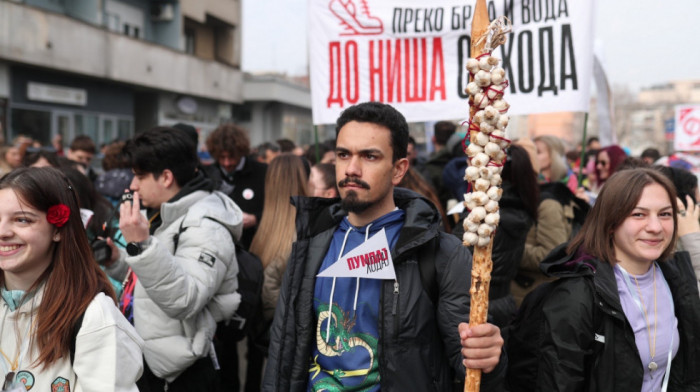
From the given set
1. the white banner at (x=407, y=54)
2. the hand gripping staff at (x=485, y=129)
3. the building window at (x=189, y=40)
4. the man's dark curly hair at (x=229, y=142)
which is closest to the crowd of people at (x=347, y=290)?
the hand gripping staff at (x=485, y=129)

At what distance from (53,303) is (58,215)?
33cm

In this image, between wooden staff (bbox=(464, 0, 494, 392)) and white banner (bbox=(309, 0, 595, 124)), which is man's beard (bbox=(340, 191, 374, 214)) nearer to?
wooden staff (bbox=(464, 0, 494, 392))

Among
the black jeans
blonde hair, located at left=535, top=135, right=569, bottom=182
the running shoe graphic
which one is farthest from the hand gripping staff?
blonde hair, located at left=535, top=135, right=569, bottom=182

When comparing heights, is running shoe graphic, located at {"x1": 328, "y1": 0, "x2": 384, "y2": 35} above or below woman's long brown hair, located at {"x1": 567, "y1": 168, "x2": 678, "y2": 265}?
above

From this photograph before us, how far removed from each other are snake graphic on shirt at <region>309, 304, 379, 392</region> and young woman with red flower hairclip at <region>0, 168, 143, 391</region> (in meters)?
0.67

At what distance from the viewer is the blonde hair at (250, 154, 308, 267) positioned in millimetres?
4211

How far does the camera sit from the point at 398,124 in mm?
2432

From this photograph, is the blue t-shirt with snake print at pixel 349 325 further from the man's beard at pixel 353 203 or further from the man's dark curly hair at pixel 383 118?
the man's dark curly hair at pixel 383 118

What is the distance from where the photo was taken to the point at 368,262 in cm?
227

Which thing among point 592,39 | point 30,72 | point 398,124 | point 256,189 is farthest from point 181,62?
point 398,124

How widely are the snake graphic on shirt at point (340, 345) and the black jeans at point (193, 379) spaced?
3.32 ft

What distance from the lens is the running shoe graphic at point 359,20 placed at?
496 centimetres

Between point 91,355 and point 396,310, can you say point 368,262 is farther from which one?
point 91,355

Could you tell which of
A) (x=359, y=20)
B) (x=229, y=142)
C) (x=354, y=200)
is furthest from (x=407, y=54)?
(x=354, y=200)
